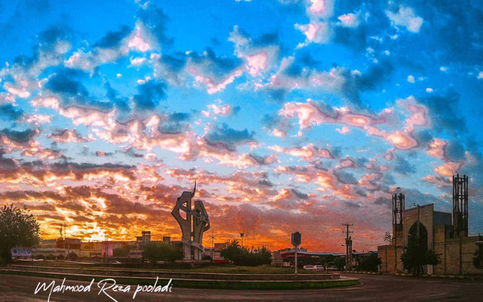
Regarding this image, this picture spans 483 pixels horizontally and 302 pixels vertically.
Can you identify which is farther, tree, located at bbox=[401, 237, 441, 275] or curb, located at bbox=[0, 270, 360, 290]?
tree, located at bbox=[401, 237, 441, 275]

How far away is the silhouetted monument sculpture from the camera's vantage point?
8212 centimetres

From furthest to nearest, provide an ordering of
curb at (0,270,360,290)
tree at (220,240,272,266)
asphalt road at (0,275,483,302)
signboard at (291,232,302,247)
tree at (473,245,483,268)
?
1. tree at (220,240,272,266)
2. tree at (473,245,483,268)
3. signboard at (291,232,302,247)
4. curb at (0,270,360,290)
5. asphalt road at (0,275,483,302)

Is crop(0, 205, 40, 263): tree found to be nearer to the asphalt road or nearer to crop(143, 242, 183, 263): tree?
crop(143, 242, 183, 263): tree

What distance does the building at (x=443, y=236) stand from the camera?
7700 cm

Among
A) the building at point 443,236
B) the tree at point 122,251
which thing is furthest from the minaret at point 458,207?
the tree at point 122,251

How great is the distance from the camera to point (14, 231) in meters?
79.8

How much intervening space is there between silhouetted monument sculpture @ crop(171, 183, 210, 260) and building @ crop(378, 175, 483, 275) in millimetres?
43744

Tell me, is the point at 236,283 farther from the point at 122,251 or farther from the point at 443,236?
the point at 122,251

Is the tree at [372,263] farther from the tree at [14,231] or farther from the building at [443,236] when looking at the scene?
the tree at [14,231]

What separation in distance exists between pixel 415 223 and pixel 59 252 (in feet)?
474

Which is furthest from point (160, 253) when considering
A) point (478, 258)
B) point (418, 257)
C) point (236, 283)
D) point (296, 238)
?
point (478, 258)

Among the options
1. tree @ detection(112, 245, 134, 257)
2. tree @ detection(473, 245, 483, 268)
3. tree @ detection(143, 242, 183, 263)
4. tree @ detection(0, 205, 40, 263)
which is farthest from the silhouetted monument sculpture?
tree @ detection(112, 245, 134, 257)

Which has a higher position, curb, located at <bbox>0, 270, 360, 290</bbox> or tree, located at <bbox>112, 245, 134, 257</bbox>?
curb, located at <bbox>0, 270, 360, 290</bbox>

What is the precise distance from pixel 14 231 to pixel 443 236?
256ft
